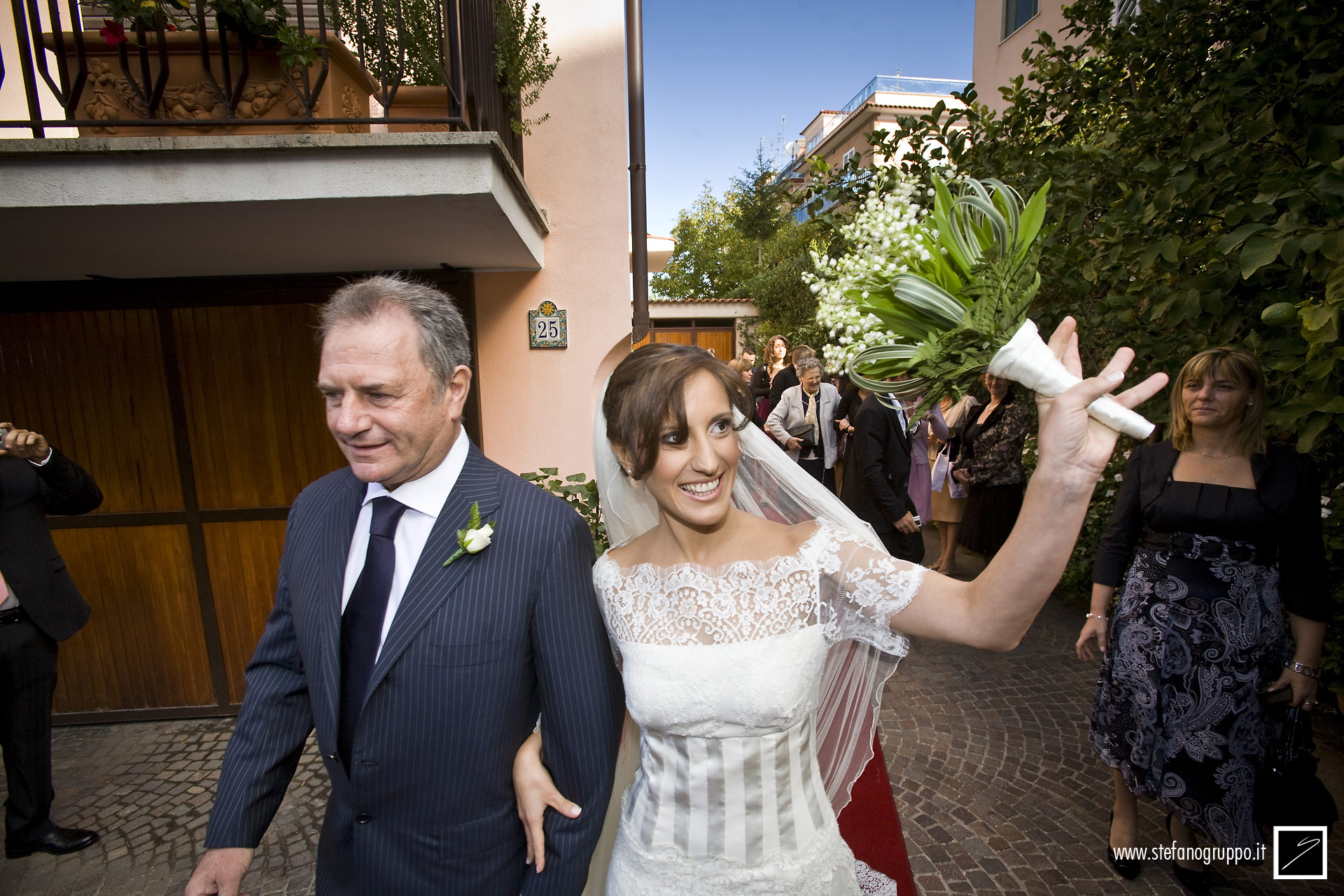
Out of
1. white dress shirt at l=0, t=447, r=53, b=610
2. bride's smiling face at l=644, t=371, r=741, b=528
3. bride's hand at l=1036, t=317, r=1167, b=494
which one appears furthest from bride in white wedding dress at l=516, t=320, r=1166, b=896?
white dress shirt at l=0, t=447, r=53, b=610

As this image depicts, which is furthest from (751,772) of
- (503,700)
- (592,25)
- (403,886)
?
(592,25)

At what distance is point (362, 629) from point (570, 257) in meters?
3.08

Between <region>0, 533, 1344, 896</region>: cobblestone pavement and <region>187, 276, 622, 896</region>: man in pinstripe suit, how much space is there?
2036 millimetres

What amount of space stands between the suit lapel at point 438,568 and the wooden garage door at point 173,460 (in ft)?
8.63

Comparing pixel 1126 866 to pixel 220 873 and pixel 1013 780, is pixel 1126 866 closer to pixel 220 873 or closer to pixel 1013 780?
pixel 1013 780

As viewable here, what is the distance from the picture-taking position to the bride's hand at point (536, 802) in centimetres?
150

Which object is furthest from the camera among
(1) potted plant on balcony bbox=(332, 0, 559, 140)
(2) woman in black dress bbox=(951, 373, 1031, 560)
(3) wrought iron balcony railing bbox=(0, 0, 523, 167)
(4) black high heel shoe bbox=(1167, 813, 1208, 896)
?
(2) woman in black dress bbox=(951, 373, 1031, 560)

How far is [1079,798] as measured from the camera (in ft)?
11.1

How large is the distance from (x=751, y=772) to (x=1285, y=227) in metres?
2.42

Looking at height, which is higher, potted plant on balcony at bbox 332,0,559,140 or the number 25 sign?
potted plant on balcony at bbox 332,0,559,140

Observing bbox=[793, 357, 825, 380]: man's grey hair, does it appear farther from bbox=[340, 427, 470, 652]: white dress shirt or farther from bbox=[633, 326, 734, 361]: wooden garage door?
bbox=[633, 326, 734, 361]: wooden garage door

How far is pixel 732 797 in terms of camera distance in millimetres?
1600

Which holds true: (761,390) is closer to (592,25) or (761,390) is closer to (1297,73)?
(592,25)

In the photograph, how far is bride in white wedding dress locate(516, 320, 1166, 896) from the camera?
1559mm
